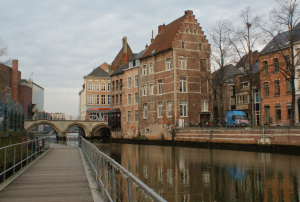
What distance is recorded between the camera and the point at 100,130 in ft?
195

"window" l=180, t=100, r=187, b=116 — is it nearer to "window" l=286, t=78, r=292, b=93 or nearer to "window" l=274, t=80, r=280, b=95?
"window" l=274, t=80, r=280, b=95

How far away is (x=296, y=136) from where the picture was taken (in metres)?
22.5

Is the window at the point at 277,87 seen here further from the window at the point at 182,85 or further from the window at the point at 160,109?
the window at the point at 160,109

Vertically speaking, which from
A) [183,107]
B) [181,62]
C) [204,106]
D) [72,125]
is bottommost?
[72,125]

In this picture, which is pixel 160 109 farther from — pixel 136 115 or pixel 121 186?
pixel 121 186

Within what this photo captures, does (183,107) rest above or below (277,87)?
below

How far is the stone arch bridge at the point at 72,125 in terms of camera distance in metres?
51.4

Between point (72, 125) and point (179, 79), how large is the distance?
25434mm

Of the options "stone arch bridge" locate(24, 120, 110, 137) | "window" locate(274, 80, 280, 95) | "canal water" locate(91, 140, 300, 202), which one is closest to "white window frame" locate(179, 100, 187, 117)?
"window" locate(274, 80, 280, 95)

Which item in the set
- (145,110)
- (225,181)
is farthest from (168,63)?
(225,181)

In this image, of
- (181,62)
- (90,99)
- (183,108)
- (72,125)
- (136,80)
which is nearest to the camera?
(183,108)

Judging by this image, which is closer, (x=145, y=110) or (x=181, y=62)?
(x=181, y=62)

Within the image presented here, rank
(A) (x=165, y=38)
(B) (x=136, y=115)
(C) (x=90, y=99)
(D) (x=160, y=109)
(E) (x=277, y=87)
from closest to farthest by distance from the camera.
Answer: (E) (x=277, y=87) < (D) (x=160, y=109) < (A) (x=165, y=38) < (B) (x=136, y=115) < (C) (x=90, y=99)

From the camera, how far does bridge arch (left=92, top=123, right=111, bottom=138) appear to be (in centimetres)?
5600
